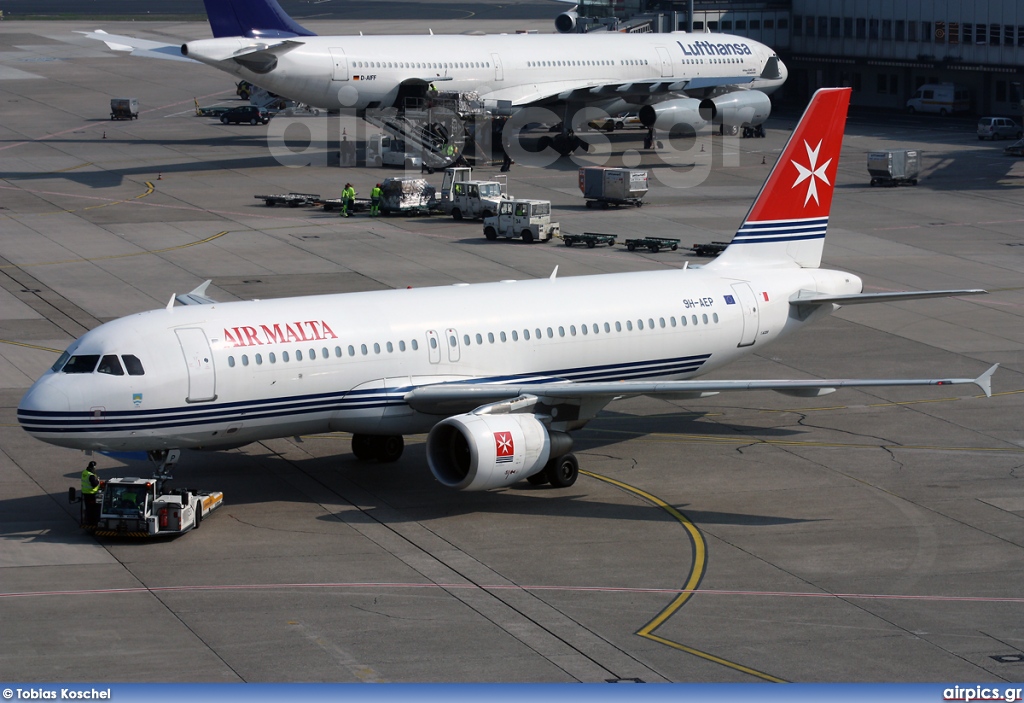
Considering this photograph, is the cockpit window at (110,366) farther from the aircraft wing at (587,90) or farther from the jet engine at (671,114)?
the jet engine at (671,114)

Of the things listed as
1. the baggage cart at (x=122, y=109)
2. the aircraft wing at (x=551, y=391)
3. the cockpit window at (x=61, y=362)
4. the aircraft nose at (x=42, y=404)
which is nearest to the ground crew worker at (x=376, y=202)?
the aircraft wing at (x=551, y=391)

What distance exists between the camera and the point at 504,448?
30.6 m

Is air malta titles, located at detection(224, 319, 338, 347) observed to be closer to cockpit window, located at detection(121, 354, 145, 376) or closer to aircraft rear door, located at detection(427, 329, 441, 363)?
cockpit window, located at detection(121, 354, 145, 376)

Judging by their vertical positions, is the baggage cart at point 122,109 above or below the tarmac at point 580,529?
above

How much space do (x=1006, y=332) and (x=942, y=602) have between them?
24882mm

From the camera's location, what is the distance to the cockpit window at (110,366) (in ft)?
96.8

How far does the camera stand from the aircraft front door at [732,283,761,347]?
37.4 m

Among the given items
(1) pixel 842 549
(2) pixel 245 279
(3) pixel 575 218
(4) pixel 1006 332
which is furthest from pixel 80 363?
(3) pixel 575 218

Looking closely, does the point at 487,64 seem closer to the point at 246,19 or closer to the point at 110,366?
the point at 246,19

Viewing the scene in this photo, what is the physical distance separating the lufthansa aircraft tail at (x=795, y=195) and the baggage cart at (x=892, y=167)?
41562 mm

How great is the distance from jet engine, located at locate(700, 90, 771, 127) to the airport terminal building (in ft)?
69.7

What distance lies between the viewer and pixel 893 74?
116625mm

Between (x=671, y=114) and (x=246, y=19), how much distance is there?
1115 inches

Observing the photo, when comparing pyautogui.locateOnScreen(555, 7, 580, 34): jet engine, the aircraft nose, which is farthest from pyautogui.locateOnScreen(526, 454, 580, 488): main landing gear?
pyautogui.locateOnScreen(555, 7, 580, 34): jet engine
